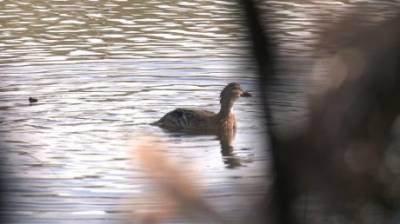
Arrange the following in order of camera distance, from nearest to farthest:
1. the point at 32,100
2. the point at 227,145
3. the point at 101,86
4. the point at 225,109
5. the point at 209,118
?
the point at 227,145 < the point at 32,100 < the point at 225,109 < the point at 209,118 < the point at 101,86

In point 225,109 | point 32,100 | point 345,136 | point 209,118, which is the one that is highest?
point 345,136

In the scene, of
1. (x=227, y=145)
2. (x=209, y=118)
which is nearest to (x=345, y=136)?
(x=227, y=145)

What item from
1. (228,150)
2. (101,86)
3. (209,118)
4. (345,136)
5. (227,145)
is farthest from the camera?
(101,86)

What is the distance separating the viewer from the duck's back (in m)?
10.2

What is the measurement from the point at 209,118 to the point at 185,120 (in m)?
0.57

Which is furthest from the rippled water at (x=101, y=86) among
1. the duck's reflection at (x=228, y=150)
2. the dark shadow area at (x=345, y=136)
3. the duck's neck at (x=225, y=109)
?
the dark shadow area at (x=345, y=136)

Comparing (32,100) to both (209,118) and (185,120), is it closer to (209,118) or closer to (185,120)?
(185,120)

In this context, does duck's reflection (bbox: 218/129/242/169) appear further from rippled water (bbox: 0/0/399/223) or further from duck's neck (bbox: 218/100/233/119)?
duck's neck (bbox: 218/100/233/119)

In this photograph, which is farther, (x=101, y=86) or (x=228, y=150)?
(x=101, y=86)

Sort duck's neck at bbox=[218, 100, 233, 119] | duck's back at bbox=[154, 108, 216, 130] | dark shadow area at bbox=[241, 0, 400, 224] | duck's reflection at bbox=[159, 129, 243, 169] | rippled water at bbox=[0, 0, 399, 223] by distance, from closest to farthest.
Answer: dark shadow area at bbox=[241, 0, 400, 224] < rippled water at bbox=[0, 0, 399, 223] < duck's reflection at bbox=[159, 129, 243, 169] < duck's back at bbox=[154, 108, 216, 130] < duck's neck at bbox=[218, 100, 233, 119]

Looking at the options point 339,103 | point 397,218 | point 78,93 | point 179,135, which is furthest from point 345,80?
point 78,93

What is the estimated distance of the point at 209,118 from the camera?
35.5 ft

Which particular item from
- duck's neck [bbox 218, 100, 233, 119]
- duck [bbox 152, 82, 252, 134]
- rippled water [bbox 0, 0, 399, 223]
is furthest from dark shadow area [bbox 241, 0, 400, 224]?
duck's neck [bbox 218, 100, 233, 119]

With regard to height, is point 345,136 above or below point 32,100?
above
